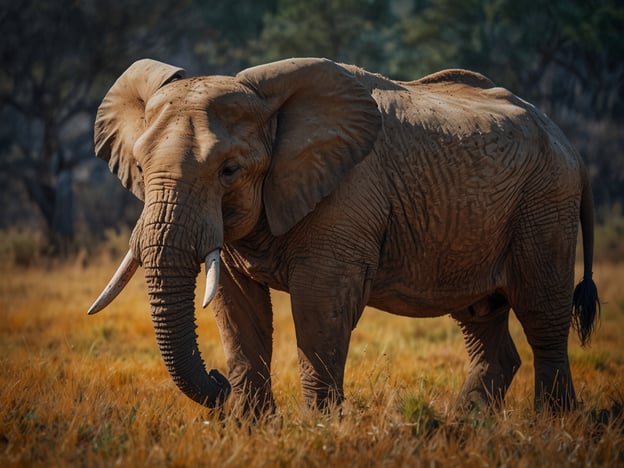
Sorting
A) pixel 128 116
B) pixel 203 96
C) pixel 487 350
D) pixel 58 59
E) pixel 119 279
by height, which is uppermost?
pixel 203 96

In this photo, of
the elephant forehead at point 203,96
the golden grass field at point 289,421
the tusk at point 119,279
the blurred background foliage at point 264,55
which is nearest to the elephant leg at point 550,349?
the golden grass field at point 289,421

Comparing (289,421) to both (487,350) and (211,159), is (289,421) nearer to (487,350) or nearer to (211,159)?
(211,159)

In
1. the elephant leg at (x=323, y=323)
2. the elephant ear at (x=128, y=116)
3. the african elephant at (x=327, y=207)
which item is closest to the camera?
the african elephant at (x=327, y=207)

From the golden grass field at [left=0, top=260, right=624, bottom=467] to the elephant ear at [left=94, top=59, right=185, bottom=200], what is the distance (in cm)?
129

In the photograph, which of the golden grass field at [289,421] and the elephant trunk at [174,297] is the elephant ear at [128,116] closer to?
the elephant trunk at [174,297]

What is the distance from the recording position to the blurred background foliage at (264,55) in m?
18.2

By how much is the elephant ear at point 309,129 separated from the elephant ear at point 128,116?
22.1 inches

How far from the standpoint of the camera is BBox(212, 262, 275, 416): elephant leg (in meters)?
5.07

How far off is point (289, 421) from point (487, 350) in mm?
2419

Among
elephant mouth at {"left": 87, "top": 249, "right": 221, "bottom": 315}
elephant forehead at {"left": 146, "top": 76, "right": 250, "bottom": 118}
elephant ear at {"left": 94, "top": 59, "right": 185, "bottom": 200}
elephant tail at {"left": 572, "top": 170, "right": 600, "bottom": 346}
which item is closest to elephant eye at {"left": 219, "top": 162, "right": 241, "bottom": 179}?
elephant forehead at {"left": 146, "top": 76, "right": 250, "bottom": 118}

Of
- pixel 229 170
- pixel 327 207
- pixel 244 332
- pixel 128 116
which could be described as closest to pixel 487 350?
pixel 244 332

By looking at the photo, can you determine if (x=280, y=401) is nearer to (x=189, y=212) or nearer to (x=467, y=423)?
(x=467, y=423)

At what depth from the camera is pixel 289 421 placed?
4246 mm

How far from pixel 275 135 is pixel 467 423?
189 cm
